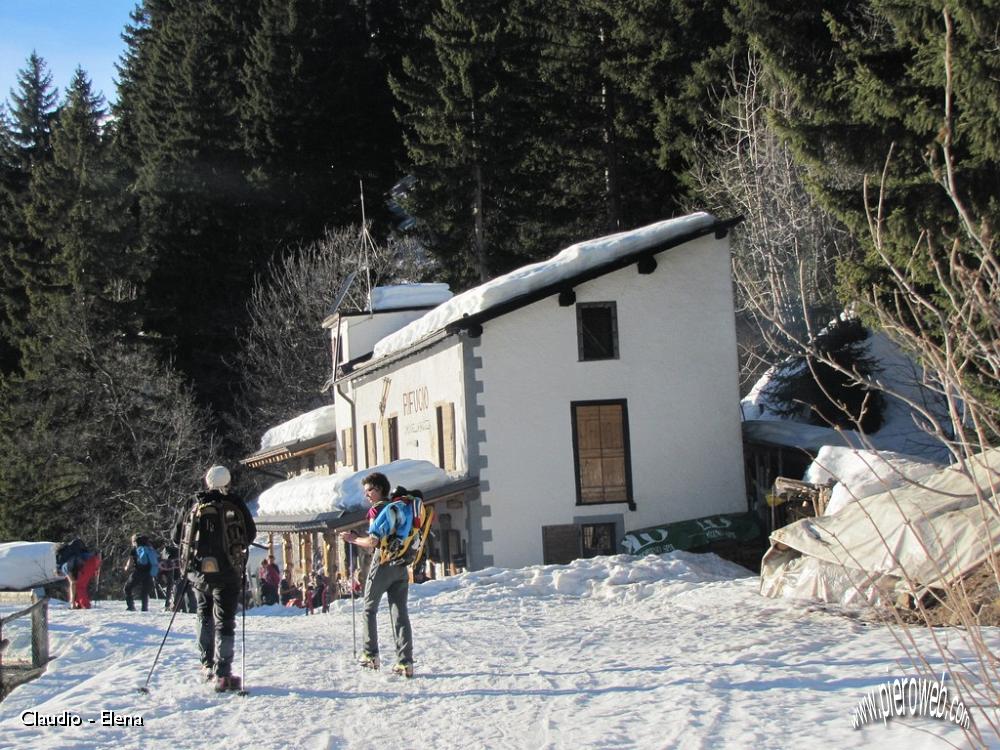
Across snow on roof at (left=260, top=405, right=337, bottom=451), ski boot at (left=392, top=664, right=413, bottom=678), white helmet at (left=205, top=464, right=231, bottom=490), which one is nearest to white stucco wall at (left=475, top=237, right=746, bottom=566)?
ski boot at (left=392, top=664, right=413, bottom=678)

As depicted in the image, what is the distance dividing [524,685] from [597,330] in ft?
43.2

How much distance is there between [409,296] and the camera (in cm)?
3291

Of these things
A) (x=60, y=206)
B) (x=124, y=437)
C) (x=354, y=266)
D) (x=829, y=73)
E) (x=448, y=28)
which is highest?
(x=448, y=28)

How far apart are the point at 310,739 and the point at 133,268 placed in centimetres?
4093

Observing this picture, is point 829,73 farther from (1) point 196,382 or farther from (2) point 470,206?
(1) point 196,382

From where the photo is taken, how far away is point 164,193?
48.3m

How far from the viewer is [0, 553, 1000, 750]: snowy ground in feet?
24.4

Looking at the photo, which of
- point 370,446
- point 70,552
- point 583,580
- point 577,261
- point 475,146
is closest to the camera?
point 583,580

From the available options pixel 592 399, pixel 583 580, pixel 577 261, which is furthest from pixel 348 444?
pixel 583 580

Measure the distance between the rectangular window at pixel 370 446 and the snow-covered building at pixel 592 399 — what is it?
20.0 ft

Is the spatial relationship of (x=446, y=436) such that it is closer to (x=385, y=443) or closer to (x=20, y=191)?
(x=385, y=443)

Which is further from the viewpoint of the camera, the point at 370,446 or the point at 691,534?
the point at 370,446

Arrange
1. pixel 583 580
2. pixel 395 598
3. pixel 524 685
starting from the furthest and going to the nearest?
pixel 583 580
pixel 395 598
pixel 524 685

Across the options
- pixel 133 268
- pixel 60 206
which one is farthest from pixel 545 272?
pixel 60 206
